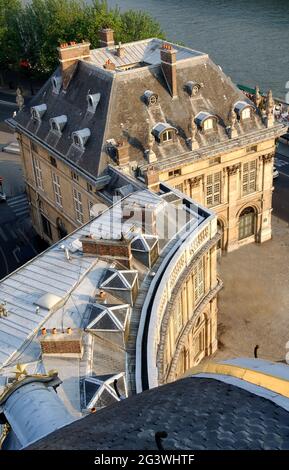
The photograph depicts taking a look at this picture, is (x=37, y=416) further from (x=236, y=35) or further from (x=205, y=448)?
(x=236, y=35)

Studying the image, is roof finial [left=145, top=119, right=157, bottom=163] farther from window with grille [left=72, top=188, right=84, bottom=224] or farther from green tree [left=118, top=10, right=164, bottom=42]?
green tree [left=118, top=10, right=164, bottom=42]

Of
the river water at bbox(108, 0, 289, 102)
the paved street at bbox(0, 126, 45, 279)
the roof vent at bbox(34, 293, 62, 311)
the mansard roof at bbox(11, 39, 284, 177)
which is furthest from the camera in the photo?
the river water at bbox(108, 0, 289, 102)

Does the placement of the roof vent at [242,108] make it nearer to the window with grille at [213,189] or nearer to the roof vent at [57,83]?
the window with grille at [213,189]

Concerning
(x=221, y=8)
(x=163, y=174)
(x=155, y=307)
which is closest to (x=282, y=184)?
(x=163, y=174)

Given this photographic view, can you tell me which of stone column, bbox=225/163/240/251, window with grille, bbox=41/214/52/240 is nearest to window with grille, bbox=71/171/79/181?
window with grille, bbox=41/214/52/240

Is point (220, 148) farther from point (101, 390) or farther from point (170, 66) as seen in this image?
point (101, 390)

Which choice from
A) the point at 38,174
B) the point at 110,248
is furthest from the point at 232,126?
the point at 110,248
